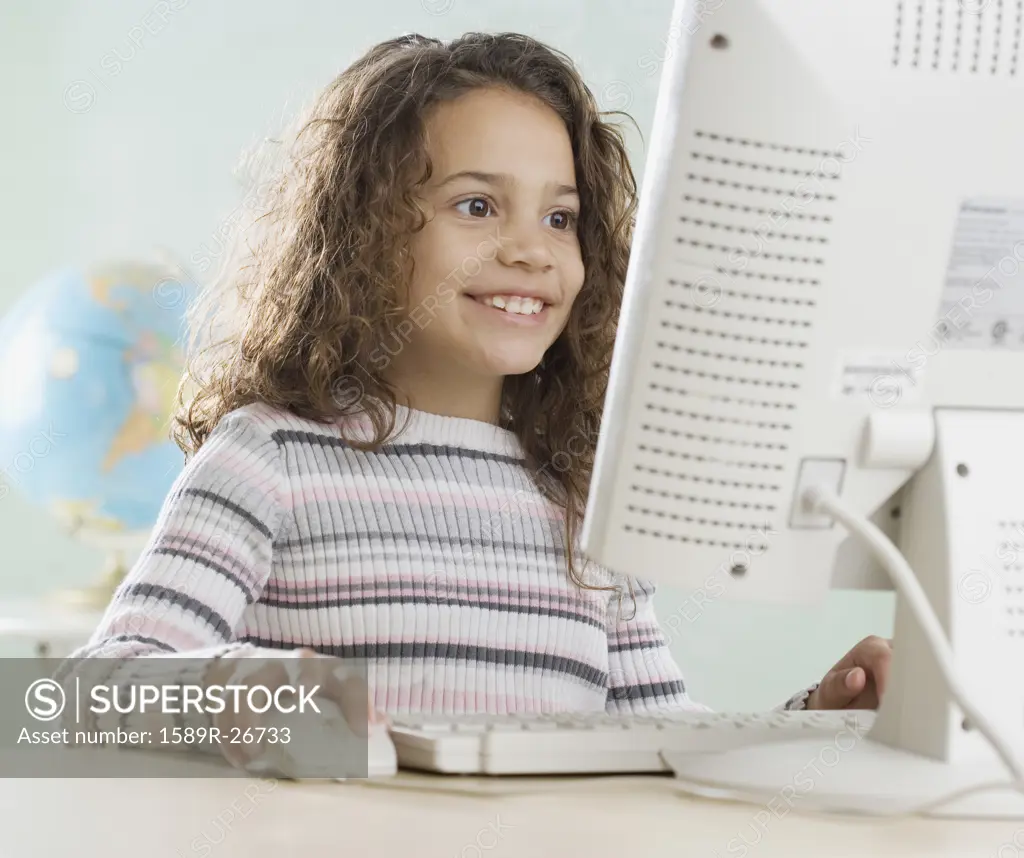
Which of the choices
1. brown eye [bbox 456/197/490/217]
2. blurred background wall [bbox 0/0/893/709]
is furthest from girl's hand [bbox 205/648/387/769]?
blurred background wall [bbox 0/0/893/709]

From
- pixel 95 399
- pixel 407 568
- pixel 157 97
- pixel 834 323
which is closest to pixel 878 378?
pixel 834 323

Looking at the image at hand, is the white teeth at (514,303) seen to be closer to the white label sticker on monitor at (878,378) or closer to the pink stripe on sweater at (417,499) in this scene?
the pink stripe on sweater at (417,499)

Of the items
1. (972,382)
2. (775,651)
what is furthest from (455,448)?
(775,651)

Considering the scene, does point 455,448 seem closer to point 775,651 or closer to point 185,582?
point 185,582

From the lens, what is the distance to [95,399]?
1.96 meters

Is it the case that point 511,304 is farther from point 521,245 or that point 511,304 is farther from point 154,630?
point 154,630

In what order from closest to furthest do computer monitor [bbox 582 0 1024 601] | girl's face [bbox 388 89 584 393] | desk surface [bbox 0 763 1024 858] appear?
1. desk surface [bbox 0 763 1024 858]
2. computer monitor [bbox 582 0 1024 601]
3. girl's face [bbox 388 89 584 393]

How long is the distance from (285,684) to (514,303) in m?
0.58

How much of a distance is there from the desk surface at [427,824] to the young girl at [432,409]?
0.33m

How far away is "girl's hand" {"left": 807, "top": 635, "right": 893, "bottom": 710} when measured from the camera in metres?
1.03

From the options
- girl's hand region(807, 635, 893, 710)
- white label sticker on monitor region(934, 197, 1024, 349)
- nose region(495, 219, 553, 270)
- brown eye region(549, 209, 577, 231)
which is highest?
brown eye region(549, 209, 577, 231)

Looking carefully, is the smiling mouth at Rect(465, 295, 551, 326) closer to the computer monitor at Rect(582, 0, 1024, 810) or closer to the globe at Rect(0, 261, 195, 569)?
the computer monitor at Rect(582, 0, 1024, 810)

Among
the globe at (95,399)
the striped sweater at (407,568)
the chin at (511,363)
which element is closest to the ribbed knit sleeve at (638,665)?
the striped sweater at (407,568)

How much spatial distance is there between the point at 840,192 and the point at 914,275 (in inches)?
2.9
